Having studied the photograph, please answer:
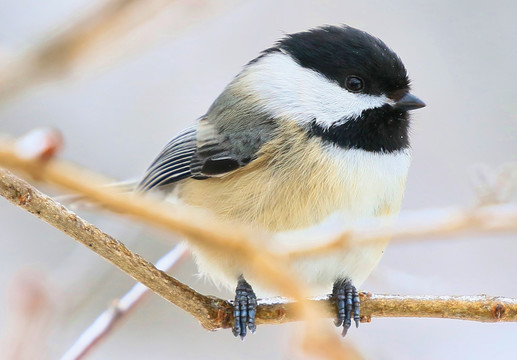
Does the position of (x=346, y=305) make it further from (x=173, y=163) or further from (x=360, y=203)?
(x=173, y=163)

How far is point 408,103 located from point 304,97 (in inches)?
9.2

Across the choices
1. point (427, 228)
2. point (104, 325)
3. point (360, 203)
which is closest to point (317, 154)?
point (360, 203)

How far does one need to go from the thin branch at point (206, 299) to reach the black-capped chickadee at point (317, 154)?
41mm

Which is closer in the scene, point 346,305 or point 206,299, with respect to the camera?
point 206,299

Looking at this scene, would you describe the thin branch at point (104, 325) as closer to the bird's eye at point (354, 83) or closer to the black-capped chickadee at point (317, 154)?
the black-capped chickadee at point (317, 154)

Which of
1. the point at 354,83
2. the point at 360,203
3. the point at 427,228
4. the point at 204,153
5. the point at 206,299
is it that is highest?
the point at 354,83

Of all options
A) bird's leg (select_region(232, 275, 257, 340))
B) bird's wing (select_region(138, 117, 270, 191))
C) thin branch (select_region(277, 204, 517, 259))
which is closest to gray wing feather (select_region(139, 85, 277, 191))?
bird's wing (select_region(138, 117, 270, 191))

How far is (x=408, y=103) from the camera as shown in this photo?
1.43m

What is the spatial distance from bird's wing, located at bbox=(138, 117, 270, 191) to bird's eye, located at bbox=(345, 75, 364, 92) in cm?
21

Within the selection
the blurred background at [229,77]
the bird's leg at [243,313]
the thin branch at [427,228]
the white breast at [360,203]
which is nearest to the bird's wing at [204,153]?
the white breast at [360,203]

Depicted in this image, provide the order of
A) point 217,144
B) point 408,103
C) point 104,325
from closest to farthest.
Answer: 1. point 104,325
2. point 408,103
3. point 217,144

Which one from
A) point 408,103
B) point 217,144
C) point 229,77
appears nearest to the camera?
point 408,103

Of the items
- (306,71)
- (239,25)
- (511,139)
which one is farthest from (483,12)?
(306,71)

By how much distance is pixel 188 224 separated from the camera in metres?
0.41
